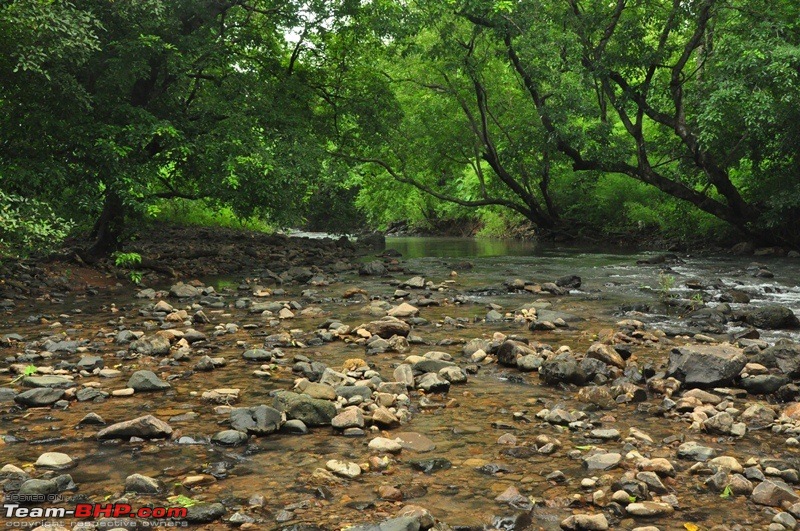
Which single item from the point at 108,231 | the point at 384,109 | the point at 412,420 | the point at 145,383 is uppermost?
the point at 384,109

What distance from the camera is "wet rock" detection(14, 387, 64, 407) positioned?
527cm

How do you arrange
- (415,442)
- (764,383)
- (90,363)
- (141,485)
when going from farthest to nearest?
(90,363) < (764,383) < (415,442) < (141,485)

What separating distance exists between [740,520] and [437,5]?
1742 centimetres

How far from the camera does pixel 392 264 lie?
18297mm

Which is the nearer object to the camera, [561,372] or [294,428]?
[294,428]

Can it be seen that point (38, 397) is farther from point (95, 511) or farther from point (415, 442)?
point (415, 442)

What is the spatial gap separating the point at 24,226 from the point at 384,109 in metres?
13.3

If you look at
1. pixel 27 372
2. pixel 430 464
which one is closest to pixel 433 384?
pixel 430 464

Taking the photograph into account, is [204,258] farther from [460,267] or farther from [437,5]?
[437,5]

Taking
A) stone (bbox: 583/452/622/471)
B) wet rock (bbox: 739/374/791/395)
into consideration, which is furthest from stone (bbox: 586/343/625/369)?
stone (bbox: 583/452/622/471)

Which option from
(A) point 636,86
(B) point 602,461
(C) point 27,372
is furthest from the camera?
(A) point 636,86

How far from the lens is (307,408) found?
4996mm

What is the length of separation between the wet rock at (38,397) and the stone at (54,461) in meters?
1.36

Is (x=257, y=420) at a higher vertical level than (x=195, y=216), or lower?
lower
